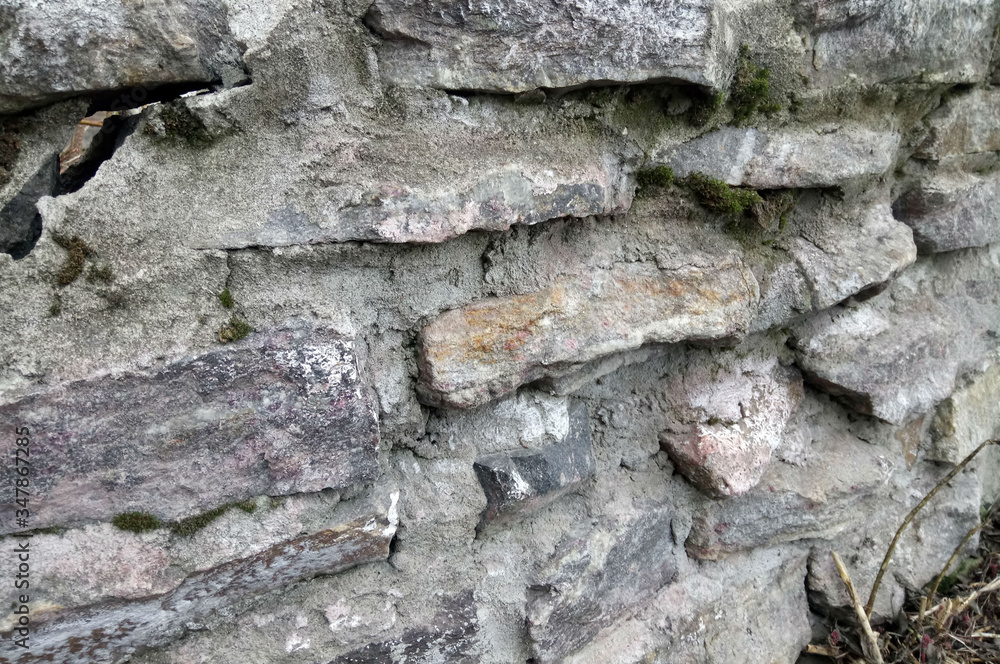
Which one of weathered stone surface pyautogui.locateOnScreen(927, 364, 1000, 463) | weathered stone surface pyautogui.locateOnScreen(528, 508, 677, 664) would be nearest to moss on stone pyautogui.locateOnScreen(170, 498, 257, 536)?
weathered stone surface pyautogui.locateOnScreen(528, 508, 677, 664)

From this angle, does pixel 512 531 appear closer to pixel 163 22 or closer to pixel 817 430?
pixel 817 430

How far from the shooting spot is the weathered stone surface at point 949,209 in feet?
4.49

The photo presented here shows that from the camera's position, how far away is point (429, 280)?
945mm

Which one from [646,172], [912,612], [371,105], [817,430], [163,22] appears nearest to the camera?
[163,22]

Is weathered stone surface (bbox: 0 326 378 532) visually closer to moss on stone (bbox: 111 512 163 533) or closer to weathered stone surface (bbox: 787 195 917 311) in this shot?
moss on stone (bbox: 111 512 163 533)

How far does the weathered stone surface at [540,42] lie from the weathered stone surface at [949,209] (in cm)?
69

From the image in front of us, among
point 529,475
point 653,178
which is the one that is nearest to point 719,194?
point 653,178

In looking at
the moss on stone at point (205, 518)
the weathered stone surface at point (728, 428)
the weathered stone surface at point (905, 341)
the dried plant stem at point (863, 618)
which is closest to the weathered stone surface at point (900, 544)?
the dried plant stem at point (863, 618)

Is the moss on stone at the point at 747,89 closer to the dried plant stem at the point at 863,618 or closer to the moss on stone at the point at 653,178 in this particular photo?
the moss on stone at the point at 653,178

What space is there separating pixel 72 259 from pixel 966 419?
1762 mm

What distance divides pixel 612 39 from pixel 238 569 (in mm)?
830

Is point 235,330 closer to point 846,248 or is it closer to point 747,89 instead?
point 747,89

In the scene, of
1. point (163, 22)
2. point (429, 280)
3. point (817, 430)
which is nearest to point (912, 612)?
point (817, 430)

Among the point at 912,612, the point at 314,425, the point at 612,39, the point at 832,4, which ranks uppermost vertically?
the point at 832,4
